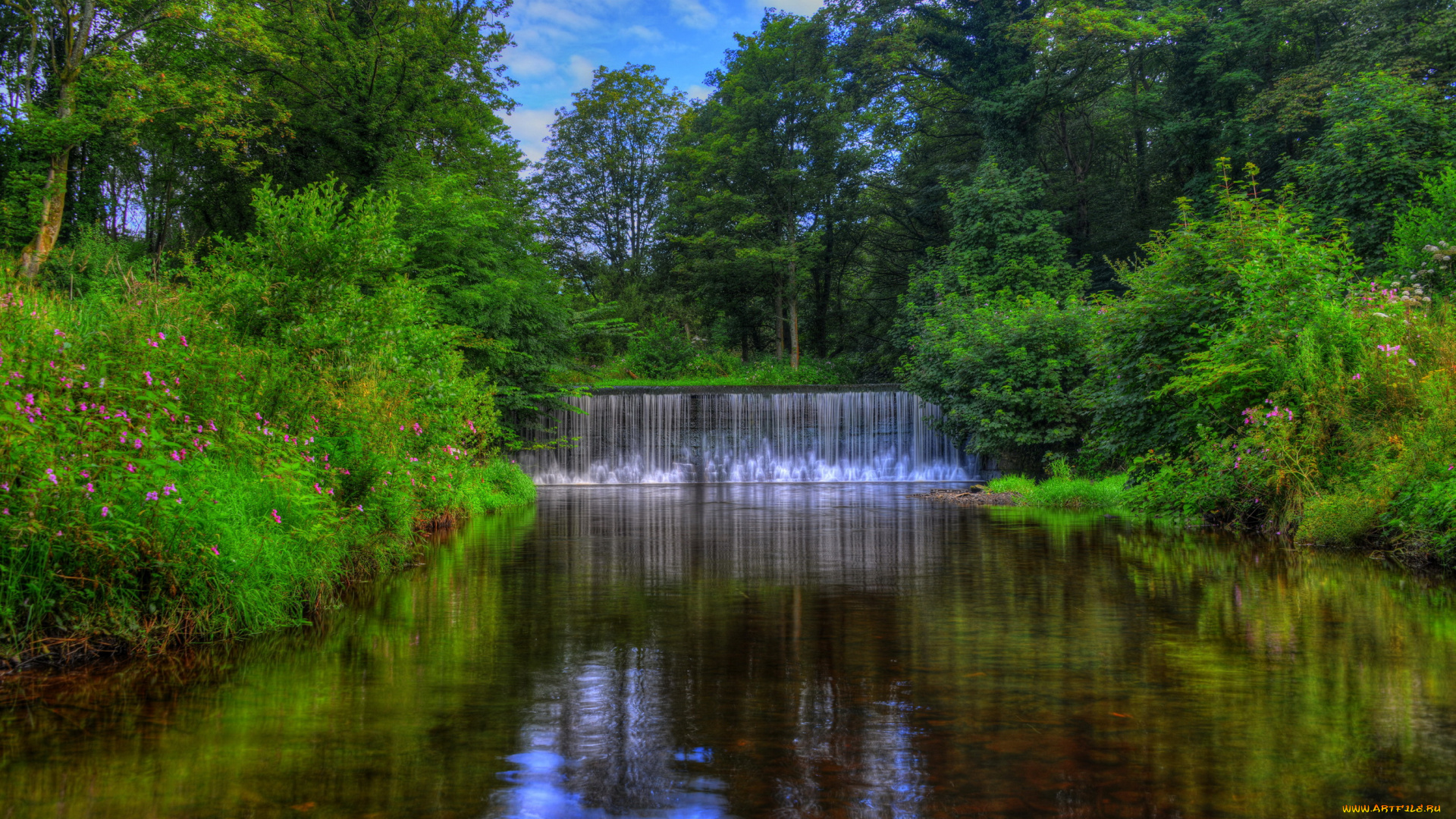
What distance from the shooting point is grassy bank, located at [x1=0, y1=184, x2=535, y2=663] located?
4.68m

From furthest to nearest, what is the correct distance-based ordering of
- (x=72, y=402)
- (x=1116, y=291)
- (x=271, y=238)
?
(x=1116, y=291), (x=271, y=238), (x=72, y=402)

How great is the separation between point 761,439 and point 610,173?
22247 mm

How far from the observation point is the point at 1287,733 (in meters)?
3.68

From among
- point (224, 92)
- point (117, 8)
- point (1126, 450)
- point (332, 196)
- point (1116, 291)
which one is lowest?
point (1126, 450)

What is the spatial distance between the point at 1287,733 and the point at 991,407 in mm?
15637

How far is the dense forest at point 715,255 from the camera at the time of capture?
600 cm

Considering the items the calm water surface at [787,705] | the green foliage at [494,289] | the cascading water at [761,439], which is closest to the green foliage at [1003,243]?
the cascading water at [761,439]

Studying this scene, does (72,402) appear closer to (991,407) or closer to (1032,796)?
(1032,796)

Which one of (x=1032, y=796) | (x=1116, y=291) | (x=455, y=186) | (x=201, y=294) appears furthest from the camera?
(x=1116, y=291)

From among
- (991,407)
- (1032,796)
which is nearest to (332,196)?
(1032,796)

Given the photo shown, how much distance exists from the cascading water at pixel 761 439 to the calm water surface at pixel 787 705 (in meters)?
17.3

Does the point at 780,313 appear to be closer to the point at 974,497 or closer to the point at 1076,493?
the point at 974,497

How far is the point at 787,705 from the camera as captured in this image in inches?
164

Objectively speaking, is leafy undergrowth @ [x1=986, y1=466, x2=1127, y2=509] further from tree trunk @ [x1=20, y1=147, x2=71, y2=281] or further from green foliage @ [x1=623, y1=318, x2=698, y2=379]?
tree trunk @ [x1=20, y1=147, x2=71, y2=281]
